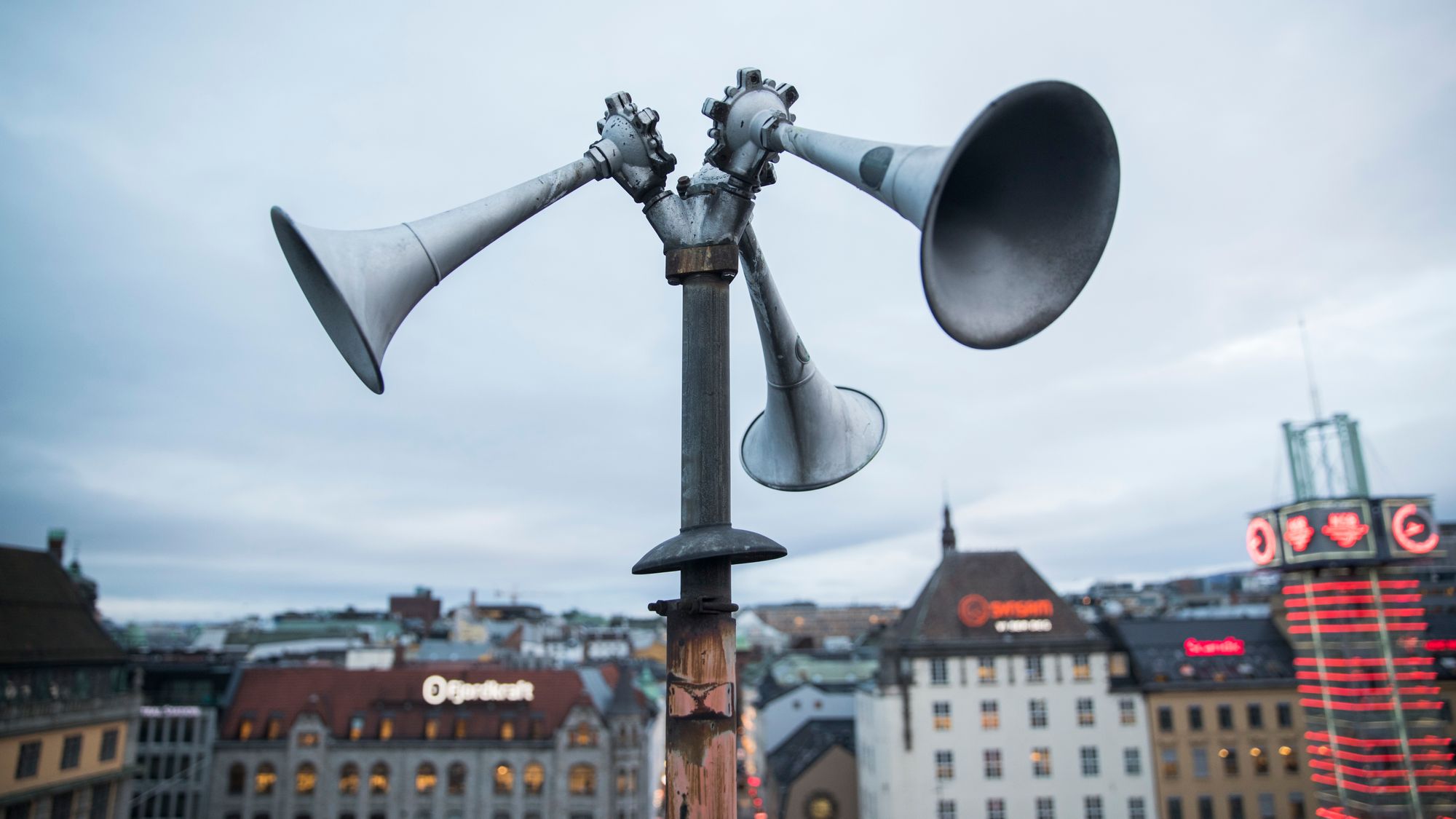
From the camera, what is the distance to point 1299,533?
45.2 meters

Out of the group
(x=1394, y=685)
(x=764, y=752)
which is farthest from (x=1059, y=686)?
(x=764, y=752)

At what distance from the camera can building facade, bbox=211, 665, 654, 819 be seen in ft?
164

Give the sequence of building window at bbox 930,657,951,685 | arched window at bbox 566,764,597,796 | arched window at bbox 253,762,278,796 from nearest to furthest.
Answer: building window at bbox 930,657,951,685 → arched window at bbox 566,764,597,796 → arched window at bbox 253,762,278,796

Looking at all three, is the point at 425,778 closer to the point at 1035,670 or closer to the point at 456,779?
the point at 456,779

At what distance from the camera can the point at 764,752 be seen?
69.1 metres

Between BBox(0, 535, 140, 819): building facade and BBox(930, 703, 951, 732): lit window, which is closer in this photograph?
BBox(0, 535, 140, 819): building facade

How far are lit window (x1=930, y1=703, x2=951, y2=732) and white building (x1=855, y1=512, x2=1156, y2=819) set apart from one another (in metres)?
0.05

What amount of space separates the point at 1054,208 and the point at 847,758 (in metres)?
56.0

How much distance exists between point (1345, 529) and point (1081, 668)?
1473cm

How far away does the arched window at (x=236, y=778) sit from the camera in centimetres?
5128

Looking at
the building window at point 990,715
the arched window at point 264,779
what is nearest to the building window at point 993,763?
the building window at point 990,715

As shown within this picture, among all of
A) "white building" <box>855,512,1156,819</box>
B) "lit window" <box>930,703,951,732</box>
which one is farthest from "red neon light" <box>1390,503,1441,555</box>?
"lit window" <box>930,703,951,732</box>

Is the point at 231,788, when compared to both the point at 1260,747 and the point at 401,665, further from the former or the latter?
the point at 1260,747

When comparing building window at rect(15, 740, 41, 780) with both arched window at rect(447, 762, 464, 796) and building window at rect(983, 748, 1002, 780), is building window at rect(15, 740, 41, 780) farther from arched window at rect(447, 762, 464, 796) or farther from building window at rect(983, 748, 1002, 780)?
building window at rect(983, 748, 1002, 780)
